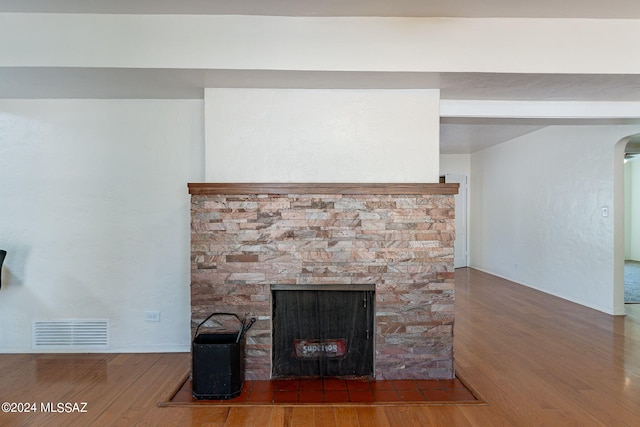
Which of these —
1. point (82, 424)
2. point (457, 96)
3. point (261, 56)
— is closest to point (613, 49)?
point (457, 96)

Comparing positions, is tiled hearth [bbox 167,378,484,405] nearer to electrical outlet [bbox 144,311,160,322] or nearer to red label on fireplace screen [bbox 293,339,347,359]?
red label on fireplace screen [bbox 293,339,347,359]

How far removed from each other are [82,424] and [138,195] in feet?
5.82

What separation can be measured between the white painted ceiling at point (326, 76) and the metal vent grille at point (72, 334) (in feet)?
6.32

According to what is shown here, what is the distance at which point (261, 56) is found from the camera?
2.56 metres

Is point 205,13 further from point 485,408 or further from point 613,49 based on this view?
point 485,408

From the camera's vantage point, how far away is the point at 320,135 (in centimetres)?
292

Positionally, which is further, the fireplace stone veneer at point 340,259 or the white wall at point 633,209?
the white wall at point 633,209

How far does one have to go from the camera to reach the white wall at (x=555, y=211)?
15.0ft

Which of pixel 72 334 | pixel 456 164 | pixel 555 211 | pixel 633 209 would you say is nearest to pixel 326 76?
pixel 72 334

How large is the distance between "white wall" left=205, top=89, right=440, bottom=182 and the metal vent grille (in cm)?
173

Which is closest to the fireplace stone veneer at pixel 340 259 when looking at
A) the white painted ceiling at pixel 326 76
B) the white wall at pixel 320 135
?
the white wall at pixel 320 135

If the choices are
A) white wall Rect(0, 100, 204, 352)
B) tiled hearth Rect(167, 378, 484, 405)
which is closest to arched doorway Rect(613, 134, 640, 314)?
tiled hearth Rect(167, 378, 484, 405)

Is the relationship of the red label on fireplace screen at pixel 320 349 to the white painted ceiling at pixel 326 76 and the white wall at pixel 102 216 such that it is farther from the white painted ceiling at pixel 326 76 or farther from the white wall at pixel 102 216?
the white painted ceiling at pixel 326 76

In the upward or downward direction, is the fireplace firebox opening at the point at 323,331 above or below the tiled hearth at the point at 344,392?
above
